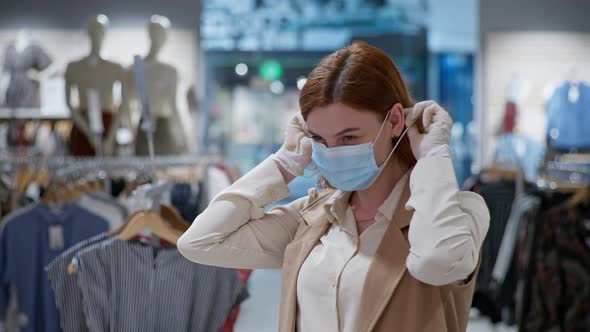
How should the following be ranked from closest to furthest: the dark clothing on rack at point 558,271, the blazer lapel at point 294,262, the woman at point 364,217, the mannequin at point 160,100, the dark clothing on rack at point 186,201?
the woman at point 364,217, the blazer lapel at point 294,262, the dark clothing on rack at point 186,201, the dark clothing on rack at point 558,271, the mannequin at point 160,100

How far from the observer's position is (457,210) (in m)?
1.38

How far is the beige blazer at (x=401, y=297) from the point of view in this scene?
4.66 feet

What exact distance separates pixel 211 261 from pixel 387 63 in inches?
23.5

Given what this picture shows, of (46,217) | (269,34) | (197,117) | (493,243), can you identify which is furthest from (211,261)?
(269,34)

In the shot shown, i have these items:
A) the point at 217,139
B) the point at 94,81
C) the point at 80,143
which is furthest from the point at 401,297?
the point at 217,139

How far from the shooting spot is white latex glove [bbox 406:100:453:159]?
4.70 ft

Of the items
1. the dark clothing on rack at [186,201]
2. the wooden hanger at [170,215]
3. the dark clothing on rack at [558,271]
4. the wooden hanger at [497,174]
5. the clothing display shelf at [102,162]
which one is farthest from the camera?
the wooden hanger at [497,174]

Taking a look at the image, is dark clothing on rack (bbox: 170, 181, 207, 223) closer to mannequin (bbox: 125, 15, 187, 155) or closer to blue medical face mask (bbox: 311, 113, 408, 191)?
mannequin (bbox: 125, 15, 187, 155)

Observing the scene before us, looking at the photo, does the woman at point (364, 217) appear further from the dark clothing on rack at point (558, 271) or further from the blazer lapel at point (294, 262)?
the dark clothing on rack at point (558, 271)

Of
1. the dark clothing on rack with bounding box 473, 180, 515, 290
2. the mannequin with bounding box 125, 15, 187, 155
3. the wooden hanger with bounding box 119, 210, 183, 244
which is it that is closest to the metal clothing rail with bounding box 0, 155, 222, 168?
the wooden hanger with bounding box 119, 210, 183, 244

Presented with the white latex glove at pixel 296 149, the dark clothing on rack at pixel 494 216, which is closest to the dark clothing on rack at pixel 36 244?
the white latex glove at pixel 296 149

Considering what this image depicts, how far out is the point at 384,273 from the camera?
4.75ft

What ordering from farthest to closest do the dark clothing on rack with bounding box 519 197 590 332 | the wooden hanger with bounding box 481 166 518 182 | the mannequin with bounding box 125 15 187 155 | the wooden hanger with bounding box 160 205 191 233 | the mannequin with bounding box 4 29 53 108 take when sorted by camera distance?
the mannequin with bounding box 4 29 53 108, the mannequin with bounding box 125 15 187 155, the wooden hanger with bounding box 481 166 518 182, the dark clothing on rack with bounding box 519 197 590 332, the wooden hanger with bounding box 160 205 191 233

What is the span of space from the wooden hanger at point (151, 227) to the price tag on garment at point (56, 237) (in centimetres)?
92
